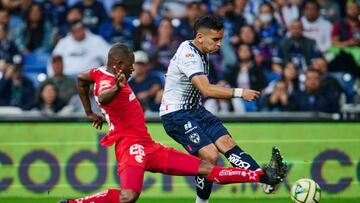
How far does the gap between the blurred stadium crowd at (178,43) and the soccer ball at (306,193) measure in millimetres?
4716

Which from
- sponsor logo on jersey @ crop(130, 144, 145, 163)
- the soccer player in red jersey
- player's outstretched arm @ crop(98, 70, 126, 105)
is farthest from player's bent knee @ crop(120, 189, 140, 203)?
player's outstretched arm @ crop(98, 70, 126, 105)

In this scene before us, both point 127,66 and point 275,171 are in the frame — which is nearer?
point 127,66

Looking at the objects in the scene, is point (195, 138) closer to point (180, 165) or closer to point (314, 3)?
point (180, 165)

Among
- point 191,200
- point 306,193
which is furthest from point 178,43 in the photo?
point 306,193

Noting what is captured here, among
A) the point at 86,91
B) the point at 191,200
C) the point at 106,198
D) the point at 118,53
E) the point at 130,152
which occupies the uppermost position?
the point at 118,53

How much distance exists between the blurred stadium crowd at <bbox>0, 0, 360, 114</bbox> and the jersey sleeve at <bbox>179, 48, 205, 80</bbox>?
4840 mm

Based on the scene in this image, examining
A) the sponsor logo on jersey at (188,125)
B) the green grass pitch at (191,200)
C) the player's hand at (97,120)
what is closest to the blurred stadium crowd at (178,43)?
the green grass pitch at (191,200)

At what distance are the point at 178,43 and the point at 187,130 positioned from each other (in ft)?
20.0

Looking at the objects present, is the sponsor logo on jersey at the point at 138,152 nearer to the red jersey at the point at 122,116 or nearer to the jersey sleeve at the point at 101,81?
the red jersey at the point at 122,116

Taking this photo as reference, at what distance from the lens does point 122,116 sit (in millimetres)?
8352

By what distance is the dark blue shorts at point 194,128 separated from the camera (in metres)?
9.32

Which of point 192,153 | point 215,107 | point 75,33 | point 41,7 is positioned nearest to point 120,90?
point 192,153

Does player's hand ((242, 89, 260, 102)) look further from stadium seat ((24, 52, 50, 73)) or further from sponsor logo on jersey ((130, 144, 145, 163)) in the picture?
stadium seat ((24, 52, 50, 73))

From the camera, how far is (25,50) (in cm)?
1583
